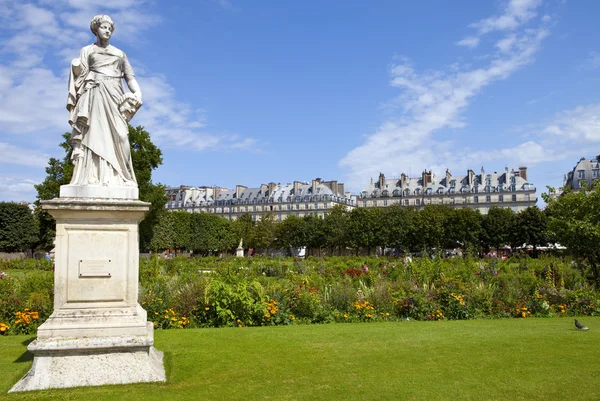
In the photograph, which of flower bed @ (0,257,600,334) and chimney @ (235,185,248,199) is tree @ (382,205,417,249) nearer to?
flower bed @ (0,257,600,334)

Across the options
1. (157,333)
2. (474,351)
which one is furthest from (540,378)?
(157,333)

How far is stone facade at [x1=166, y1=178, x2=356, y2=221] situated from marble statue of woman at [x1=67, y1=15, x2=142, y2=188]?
3152 inches

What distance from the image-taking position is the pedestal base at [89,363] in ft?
17.1

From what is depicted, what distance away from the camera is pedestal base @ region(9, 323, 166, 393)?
17.1 feet

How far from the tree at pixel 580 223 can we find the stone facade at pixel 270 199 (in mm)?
70097

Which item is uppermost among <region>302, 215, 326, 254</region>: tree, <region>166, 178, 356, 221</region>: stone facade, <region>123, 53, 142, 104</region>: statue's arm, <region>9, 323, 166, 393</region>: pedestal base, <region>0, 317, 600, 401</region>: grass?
<region>166, 178, 356, 221</region>: stone facade

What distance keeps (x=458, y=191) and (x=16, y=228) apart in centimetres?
6469

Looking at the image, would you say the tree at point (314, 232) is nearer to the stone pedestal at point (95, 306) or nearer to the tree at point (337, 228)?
the tree at point (337, 228)

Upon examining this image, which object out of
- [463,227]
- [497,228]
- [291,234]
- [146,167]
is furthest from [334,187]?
[146,167]

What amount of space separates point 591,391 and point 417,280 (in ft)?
25.8

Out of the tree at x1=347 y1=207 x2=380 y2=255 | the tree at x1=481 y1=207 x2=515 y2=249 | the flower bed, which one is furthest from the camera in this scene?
the tree at x1=347 y1=207 x2=380 y2=255

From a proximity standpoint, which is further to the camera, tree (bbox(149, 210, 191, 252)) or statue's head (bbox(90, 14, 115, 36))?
tree (bbox(149, 210, 191, 252))

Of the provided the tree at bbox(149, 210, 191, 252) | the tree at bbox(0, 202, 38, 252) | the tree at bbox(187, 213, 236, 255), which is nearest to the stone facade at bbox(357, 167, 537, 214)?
the tree at bbox(187, 213, 236, 255)

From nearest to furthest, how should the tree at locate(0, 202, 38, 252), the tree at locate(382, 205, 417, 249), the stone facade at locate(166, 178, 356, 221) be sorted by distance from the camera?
1. the tree at locate(0, 202, 38, 252)
2. the tree at locate(382, 205, 417, 249)
3. the stone facade at locate(166, 178, 356, 221)
